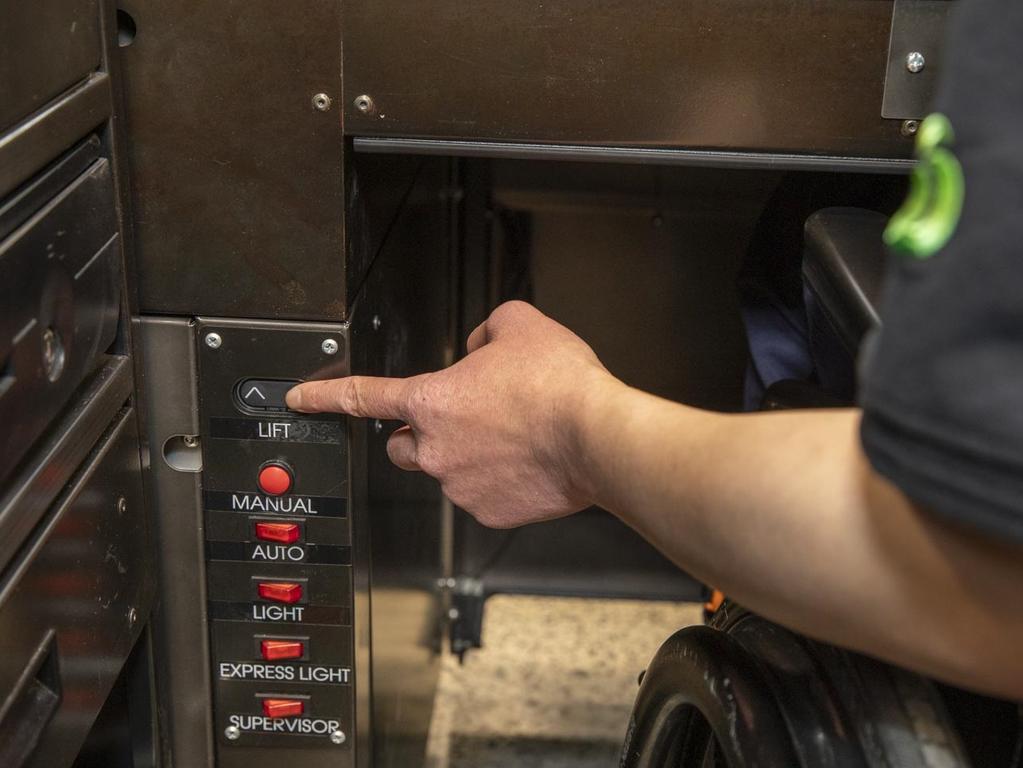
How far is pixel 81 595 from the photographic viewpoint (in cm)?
64

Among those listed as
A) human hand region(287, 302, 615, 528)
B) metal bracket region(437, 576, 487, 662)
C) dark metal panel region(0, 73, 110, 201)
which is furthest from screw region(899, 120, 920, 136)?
metal bracket region(437, 576, 487, 662)

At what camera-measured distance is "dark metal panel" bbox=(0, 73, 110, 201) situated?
52cm

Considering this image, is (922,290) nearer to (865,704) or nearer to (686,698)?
(865,704)

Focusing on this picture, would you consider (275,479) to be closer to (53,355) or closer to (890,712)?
(53,355)

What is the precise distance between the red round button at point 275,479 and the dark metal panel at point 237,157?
10 cm

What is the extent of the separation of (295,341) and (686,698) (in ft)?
0.99

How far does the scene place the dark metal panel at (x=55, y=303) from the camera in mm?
533

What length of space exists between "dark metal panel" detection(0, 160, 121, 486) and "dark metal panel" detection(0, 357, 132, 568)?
0.6 inches

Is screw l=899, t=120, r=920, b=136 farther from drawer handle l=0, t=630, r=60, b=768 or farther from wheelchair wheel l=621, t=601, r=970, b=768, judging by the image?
drawer handle l=0, t=630, r=60, b=768

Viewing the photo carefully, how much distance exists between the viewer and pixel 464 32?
65 cm

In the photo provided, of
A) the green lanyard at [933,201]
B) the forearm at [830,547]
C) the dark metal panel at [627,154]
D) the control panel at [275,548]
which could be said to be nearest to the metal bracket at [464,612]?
the control panel at [275,548]

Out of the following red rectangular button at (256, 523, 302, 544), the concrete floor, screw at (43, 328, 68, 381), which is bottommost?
the concrete floor

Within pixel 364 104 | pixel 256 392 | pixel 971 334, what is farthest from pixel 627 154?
pixel 971 334

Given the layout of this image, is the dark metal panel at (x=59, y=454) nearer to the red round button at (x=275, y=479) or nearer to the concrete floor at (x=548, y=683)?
the red round button at (x=275, y=479)
